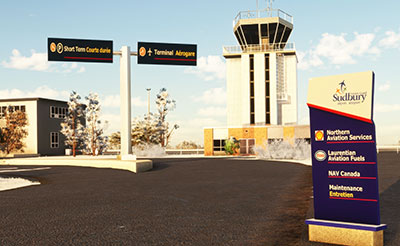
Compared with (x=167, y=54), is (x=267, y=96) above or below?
below

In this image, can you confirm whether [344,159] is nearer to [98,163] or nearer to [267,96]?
[98,163]

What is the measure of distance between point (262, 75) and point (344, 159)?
43455 millimetres

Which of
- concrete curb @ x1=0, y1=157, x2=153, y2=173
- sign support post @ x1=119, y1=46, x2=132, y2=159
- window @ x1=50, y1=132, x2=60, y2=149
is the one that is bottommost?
concrete curb @ x1=0, y1=157, x2=153, y2=173

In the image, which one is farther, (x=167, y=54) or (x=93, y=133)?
(x=93, y=133)

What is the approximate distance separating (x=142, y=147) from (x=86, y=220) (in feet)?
120

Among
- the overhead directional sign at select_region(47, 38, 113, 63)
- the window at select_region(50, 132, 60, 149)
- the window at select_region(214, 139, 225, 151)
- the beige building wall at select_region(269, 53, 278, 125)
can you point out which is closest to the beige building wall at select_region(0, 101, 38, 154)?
the window at select_region(50, 132, 60, 149)

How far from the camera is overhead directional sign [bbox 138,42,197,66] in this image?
22.5 metres

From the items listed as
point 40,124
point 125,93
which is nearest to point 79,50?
point 125,93

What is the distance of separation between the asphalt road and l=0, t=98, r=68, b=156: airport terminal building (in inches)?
1372

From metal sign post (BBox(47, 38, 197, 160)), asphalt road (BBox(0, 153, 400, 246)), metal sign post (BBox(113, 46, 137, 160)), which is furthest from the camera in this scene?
metal sign post (BBox(113, 46, 137, 160))

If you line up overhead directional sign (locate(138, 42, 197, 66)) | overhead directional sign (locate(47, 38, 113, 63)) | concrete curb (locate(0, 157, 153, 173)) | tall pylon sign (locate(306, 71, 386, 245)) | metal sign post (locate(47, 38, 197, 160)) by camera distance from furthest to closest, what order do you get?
1. overhead directional sign (locate(138, 42, 197, 66))
2. metal sign post (locate(47, 38, 197, 160))
3. overhead directional sign (locate(47, 38, 113, 63))
4. concrete curb (locate(0, 157, 153, 173))
5. tall pylon sign (locate(306, 71, 386, 245))

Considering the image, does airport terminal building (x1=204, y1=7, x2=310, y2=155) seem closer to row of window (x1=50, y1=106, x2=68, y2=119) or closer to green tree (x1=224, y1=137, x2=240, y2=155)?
green tree (x1=224, y1=137, x2=240, y2=155)

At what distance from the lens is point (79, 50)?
858 inches

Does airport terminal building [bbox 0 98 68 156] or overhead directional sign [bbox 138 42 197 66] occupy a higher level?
overhead directional sign [bbox 138 42 197 66]
